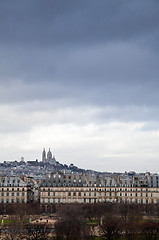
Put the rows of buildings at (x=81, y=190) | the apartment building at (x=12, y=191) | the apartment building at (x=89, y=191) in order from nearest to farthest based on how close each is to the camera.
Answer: the apartment building at (x=89, y=191)
the rows of buildings at (x=81, y=190)
the apartment building at (x=12, y=191)

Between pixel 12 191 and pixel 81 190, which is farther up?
pixel 81 190

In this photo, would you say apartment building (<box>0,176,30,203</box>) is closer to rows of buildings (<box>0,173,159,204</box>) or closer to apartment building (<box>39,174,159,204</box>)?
rows of buildings (<box>0,173,159,204</box>)

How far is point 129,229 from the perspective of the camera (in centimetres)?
5738

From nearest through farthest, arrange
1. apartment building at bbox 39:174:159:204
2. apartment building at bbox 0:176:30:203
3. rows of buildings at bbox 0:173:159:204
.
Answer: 1. apartment building at bbox 39:174:159:204
2. rows of buildings at bbox 0:173:159:204
3. apartment building at bbox 0:176:30:203

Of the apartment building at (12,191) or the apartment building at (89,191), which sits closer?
the apartment building at (89,191)

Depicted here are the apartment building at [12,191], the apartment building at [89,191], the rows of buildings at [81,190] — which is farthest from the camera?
the apartment building at [12,191]

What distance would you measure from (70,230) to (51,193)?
59.0m

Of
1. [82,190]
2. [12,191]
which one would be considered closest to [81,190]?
[82,190]

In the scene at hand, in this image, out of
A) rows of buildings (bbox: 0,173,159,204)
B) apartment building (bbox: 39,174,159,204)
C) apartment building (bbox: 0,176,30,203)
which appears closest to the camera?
apartment building (bbox: 39,174,159,204)

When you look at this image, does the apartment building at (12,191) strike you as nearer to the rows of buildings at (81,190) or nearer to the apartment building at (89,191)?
the rows of buildings at (81,190)

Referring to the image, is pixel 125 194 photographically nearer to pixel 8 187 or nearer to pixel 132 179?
pixel 132 179

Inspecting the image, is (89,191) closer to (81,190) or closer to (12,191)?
(81,190)

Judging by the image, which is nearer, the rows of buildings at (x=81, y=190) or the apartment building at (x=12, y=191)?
the rows of buildings at (x=81, y=190)

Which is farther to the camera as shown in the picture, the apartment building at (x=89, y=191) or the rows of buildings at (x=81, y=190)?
the rows of buildings at (x=81, y=190)
